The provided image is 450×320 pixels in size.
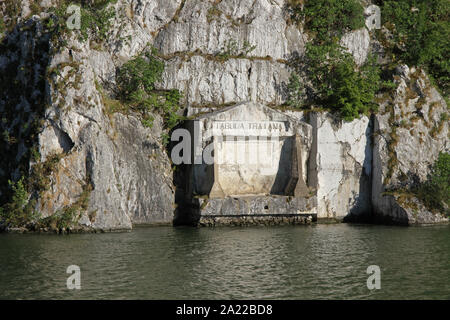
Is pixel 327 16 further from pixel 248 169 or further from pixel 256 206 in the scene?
pixel 256 206

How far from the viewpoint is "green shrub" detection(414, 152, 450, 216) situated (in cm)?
3266

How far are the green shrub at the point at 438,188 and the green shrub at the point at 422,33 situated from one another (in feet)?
25.9

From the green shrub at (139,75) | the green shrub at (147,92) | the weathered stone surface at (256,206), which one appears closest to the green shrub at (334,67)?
the weathered stone surface at (256,206)

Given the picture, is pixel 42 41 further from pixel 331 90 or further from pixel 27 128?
pixel 331 90

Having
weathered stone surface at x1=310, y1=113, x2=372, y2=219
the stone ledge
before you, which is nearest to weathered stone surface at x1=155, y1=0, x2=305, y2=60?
weathered stone surface at x1=310, y1=113, x2=372, y2=219

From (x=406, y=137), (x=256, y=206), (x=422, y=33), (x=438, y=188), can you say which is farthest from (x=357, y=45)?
(x=256, y=206)

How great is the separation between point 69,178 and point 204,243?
26.2 feet

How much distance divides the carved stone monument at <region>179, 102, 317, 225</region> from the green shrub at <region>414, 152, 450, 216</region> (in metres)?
6.36

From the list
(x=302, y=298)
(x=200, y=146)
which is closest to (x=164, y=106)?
(x=200, y=146)

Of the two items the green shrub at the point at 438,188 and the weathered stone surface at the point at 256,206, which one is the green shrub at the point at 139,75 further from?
the green shrub at the point at 438,188

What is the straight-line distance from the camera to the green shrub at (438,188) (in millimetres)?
32656

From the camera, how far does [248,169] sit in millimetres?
33844

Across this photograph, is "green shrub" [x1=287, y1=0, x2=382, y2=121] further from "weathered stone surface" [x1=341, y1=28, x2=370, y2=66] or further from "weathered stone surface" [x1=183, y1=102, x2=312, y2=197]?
"weathered stone surface" [x1=183, y1=102, x2=312, y2=197]

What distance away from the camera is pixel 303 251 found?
77.7 ft
